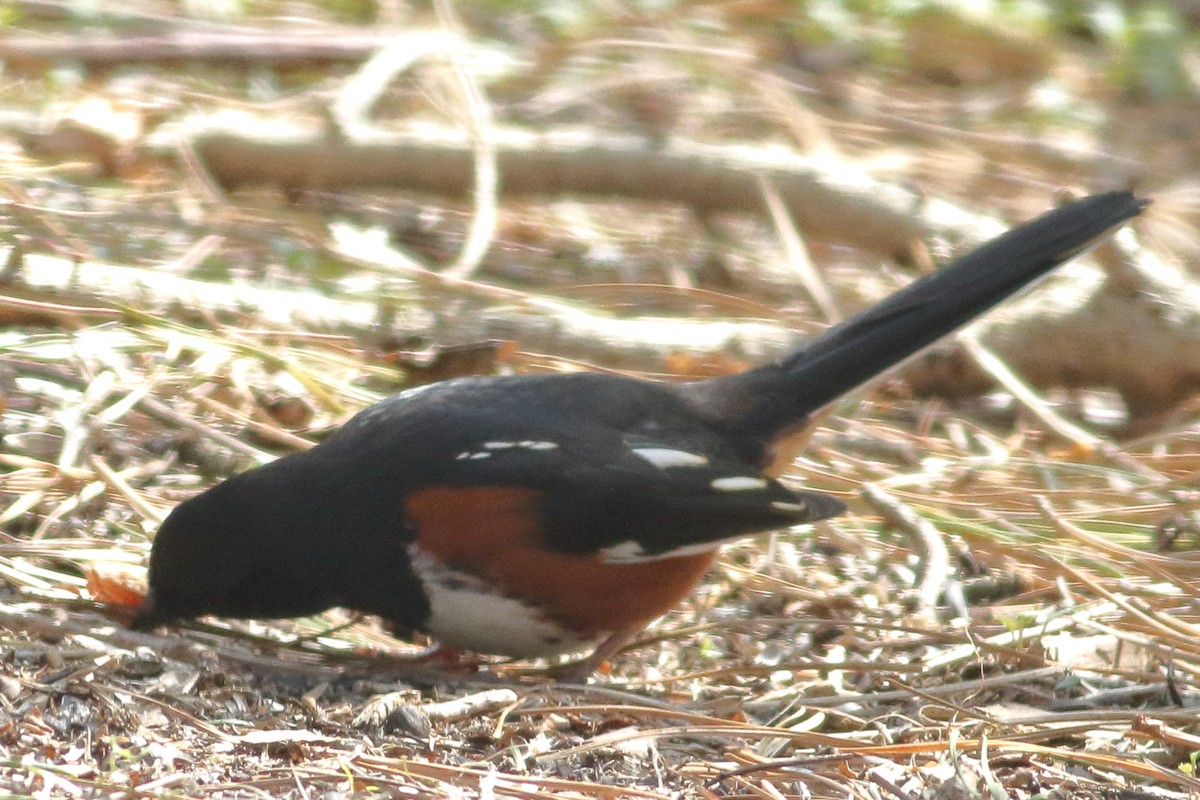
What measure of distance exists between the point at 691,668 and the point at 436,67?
3165 millimetres

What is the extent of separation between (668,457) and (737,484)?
Answer: 0.14 metres

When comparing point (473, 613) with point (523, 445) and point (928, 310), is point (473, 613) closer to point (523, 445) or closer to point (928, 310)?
point (523, 445)

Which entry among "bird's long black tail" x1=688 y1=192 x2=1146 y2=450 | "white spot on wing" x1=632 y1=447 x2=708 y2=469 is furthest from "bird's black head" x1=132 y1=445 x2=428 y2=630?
"bird's long black tail" x1=688 y1=192 x2=1146 y2=450

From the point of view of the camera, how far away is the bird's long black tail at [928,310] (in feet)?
10.6

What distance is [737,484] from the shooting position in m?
2.80

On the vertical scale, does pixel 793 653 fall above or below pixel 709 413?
below

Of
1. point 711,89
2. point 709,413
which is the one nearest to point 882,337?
point 709,413

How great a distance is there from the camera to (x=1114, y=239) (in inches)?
159

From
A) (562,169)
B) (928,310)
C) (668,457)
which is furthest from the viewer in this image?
(562,169)

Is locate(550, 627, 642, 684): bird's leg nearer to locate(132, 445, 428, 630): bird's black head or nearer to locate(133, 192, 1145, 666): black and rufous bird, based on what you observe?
locate(133, 192, 1145, 666): black and rufous bird

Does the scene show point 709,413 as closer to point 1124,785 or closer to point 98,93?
point 1124,785

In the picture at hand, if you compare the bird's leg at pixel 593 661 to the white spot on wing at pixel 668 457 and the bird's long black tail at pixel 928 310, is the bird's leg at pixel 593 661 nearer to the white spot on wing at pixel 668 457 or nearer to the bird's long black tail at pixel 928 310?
the white spot on wing at pixel 668 457

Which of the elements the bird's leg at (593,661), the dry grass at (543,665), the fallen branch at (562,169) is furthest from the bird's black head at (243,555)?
the fallen branch at (562,169)

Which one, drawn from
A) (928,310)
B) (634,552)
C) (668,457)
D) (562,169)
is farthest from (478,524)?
(562,169)
